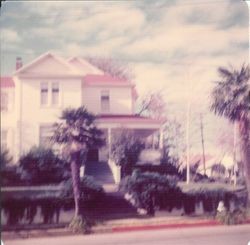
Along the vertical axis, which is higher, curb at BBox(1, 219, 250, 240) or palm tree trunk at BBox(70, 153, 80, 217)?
palm tree trunk at BBox(70, 153, 80, 217)

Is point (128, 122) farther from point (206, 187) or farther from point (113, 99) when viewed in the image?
point (206, 187)

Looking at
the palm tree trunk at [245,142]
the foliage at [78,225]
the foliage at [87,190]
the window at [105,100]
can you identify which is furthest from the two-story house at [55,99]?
the palm tree trunk at [245,142]

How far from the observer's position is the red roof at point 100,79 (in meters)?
2.15

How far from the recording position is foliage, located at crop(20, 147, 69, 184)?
2.10 m

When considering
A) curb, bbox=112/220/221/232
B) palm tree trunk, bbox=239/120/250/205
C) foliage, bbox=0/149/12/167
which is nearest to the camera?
foliage, bbox=0/149/12/167

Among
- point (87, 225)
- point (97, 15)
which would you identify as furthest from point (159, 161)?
point (97, 15)

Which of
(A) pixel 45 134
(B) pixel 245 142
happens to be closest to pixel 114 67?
(A) pixel 45 134

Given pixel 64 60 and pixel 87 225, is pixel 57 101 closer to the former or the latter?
pixel 64 60

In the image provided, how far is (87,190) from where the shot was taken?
2.14 m

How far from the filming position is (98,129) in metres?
2.16

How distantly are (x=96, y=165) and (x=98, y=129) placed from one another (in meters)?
0.18

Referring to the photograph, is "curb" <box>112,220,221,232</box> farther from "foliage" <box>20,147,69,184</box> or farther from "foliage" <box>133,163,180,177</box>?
"foliage" <box>20,147,69,184</box>

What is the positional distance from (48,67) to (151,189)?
0.79m

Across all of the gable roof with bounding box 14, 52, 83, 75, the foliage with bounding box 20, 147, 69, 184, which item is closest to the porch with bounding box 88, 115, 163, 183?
the foliage with bounding box 20, 147, 69, 184
